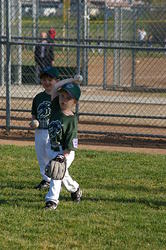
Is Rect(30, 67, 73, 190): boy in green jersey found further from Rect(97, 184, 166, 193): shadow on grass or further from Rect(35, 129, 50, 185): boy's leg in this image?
Rect(97, 184, 166, 193): shadow on grass

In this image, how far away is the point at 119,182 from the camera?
8.34 metres

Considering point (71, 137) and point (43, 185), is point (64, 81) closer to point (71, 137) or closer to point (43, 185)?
point (71, 137)

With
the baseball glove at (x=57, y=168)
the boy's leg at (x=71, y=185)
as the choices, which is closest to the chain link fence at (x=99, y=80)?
the boy's leg at (x=71, y=185)

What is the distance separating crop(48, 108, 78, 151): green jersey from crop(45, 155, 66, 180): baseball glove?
143 mm

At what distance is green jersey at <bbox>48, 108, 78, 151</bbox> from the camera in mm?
6883

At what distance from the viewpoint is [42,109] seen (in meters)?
8.01

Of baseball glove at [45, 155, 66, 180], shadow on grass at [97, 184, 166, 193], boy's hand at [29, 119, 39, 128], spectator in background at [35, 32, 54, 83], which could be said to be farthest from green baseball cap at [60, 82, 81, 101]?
spectator in background at [35, 32, 54, 83]

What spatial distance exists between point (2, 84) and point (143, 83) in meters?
5.03

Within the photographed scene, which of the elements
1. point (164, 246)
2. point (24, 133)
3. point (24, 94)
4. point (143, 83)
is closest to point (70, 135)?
point (164, 246)

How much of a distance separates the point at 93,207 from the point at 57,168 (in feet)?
2.14

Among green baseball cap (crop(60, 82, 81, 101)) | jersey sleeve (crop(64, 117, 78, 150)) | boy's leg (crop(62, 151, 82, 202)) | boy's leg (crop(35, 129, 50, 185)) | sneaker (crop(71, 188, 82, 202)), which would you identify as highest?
green baseball cap (crop(60, 82, 81, 101))

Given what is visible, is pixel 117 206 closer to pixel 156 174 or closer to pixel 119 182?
pixel 119 182

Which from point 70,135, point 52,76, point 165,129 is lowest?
point 165,129

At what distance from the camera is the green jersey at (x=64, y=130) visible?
688cm
